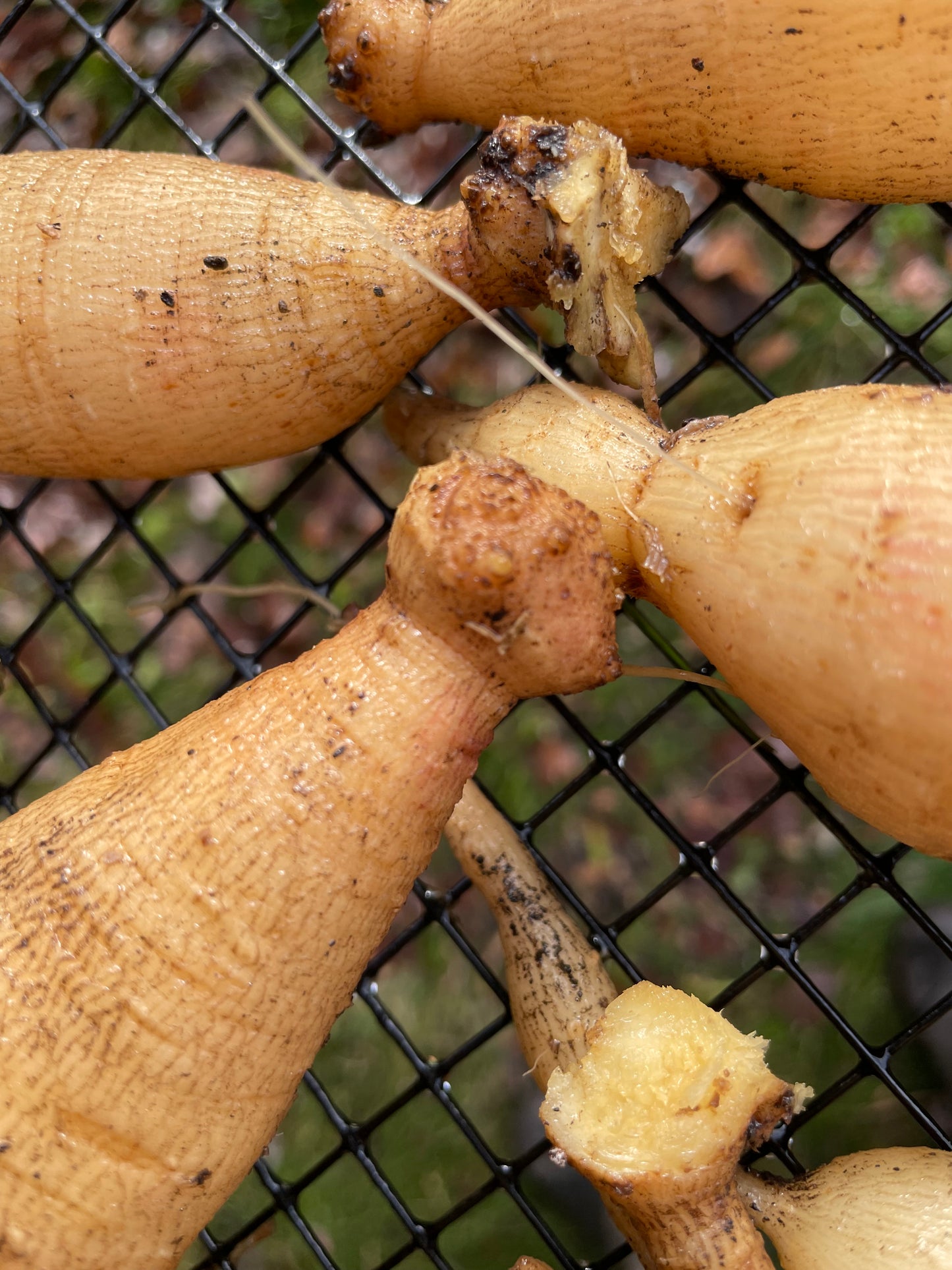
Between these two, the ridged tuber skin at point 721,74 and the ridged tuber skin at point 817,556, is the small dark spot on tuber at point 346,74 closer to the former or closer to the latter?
the ridged tuber skin at point 721,74

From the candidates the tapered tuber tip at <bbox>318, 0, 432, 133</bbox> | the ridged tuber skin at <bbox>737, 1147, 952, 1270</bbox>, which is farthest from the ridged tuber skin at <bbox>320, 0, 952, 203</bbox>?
the ridged tuber skin at <bbox>737, 1147, 952, 1270</bbox>

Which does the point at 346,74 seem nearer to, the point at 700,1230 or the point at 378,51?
the point at 378,51

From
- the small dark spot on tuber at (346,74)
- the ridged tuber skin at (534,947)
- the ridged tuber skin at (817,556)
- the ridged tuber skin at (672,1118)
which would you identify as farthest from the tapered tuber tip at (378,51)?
the ridged tuber skin at (672,1118)

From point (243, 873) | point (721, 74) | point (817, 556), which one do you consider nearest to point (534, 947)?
point (243, 873)

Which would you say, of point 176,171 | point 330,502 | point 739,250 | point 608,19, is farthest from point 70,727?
point 739,250

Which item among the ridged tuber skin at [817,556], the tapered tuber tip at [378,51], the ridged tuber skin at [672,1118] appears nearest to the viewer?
the ridged tuber skin at [817,556]

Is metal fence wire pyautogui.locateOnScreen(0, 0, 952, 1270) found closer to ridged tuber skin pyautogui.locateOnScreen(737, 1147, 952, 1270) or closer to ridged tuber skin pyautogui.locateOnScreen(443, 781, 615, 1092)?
ridged tuber skin pyautogui.locateOnScreen(443, 781, 615, 1092)
